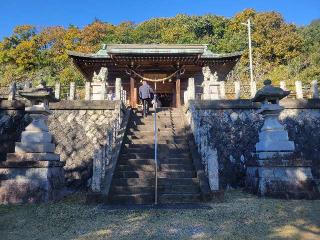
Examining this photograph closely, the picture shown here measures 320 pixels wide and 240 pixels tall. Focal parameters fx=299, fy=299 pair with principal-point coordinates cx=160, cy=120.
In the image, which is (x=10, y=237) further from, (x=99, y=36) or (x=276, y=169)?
(x=99, y=36)

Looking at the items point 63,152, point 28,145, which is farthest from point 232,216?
point 63,152

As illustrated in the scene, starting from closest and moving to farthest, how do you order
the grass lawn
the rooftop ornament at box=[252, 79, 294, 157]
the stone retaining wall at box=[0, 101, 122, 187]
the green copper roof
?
the grass lawn → the rooftop ornament at box=[252, 79, 294, 157] → the stone retaining wall at box=[0, 101, 122, 187] → the green copper roof

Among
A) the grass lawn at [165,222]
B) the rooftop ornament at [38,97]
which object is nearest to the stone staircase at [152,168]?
the grass lawn at [165,222]

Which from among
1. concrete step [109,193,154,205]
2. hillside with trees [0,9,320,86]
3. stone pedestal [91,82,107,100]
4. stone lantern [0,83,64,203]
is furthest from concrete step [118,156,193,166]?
hillside with trees [0,9,320,86]

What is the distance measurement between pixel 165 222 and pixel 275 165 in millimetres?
4151

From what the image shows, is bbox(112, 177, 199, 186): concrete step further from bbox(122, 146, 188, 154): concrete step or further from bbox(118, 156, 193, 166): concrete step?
bbox(122, 146, 188, 154): concrete step

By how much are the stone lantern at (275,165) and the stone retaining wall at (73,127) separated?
5.35m

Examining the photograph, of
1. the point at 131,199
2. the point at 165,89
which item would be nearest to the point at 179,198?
the point at 131,199

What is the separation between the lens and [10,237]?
4984 mm

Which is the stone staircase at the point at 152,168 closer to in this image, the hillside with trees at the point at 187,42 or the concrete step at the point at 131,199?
the concrete step at the point at 131,199

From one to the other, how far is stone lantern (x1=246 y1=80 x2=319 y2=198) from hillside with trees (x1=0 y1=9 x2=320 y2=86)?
910 inches

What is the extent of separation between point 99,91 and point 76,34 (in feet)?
106

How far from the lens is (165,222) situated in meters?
5.59

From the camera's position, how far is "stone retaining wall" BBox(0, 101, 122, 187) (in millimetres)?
11734
